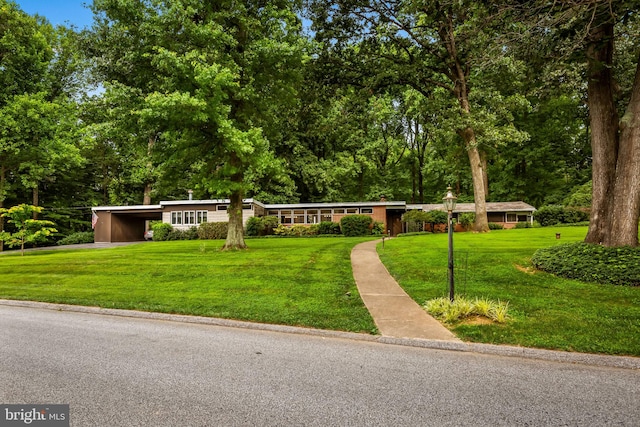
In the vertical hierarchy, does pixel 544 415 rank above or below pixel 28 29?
below

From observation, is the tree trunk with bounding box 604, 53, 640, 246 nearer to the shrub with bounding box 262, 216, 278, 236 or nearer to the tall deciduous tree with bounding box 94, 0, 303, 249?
the tall deciduous tree with bounding box 94, 0, 303, 249

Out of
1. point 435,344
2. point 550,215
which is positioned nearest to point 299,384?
point 435,344

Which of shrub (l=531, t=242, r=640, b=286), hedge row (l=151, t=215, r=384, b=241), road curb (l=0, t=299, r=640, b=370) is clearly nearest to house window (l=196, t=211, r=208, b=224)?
hedge row (l=151, t=215, r=384, b=241)

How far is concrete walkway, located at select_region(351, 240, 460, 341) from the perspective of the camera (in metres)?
5.47

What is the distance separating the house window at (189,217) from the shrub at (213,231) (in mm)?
2352

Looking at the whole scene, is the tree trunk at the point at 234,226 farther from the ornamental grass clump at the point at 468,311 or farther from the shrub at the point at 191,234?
the shrub at the point at 191,234

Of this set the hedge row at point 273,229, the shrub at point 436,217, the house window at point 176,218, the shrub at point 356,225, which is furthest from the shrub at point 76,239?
the shrub at point 436,217

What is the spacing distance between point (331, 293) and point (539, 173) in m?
35.6

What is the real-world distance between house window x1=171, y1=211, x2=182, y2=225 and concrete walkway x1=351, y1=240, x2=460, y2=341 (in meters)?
22.0

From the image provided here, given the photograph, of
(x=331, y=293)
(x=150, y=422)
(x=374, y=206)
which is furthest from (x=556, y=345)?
(x=374, y=206)

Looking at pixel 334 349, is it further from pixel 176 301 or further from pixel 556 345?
pixel 176 301

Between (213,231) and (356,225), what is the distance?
10916 mm

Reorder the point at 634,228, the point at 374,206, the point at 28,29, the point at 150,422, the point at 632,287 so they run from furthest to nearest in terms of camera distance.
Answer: the point at 374,206, the point at 28,29, the point at 634,228, the point at 632,287, the point at 150,422

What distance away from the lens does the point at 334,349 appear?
16.2 feet
